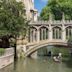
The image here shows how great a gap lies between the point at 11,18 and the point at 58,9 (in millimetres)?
23156

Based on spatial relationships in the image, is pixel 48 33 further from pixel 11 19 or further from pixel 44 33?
pixel 11 19

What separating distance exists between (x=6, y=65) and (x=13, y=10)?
11202 millimetres

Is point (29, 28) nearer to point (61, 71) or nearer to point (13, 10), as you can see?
point (13, 10)

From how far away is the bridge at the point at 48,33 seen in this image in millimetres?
59719

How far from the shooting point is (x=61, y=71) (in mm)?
42875

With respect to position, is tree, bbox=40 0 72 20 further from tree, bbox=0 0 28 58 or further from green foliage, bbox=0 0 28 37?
green foliage, bbox=0 0 28 37

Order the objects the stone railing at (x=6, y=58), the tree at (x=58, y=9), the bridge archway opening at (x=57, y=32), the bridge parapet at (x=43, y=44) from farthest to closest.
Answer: the tree at (x=58, y=9)
the bridge archway opening at (x=57, y=32)
the bridge parapet at (x=43, y=44)
the stone railing at (x=6, y=58)

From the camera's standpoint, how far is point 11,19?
50875 millimetres

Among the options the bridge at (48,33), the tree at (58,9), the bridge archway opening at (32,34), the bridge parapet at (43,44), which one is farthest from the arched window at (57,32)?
the tree at (58,9)

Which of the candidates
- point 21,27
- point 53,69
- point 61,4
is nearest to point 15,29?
point 21,27

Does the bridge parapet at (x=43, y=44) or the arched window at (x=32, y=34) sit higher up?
the arched window at (x=32, y=34)

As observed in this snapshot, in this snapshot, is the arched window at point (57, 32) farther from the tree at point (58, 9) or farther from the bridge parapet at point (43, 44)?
the tree at point (58, 9)

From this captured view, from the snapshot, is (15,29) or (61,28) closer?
(15,29)

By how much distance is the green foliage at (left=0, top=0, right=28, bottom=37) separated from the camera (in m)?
50.2
